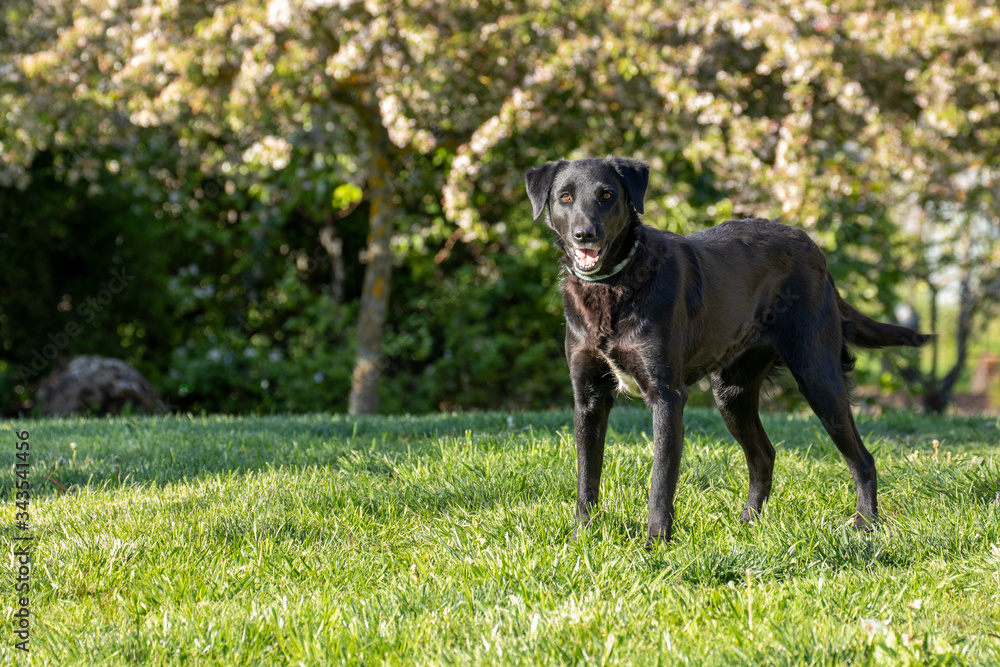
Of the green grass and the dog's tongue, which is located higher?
the dog's tongue

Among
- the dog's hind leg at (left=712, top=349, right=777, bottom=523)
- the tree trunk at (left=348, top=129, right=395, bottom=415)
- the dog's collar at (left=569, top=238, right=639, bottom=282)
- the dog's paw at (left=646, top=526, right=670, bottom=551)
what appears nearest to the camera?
the dog's paw at (left=646, top=526, right=670, bottom=551)

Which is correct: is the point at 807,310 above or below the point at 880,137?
below

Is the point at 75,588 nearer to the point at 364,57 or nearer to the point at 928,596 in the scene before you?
the point at 928,596

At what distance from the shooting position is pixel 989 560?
9.55ft

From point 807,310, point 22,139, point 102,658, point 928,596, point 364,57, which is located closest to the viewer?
point 102,658

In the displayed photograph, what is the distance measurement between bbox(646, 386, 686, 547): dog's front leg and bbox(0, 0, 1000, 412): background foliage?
392 cm

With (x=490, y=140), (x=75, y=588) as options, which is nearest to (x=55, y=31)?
(x=490, y=140)

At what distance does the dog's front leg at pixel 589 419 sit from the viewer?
328 cm

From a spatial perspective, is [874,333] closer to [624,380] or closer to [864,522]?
[864,522]

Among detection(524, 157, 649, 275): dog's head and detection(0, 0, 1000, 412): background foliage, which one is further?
detection(0, 0, 1000, 412): background foliage

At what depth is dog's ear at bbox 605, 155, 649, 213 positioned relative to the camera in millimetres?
3295

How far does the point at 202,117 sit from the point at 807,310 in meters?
5.69

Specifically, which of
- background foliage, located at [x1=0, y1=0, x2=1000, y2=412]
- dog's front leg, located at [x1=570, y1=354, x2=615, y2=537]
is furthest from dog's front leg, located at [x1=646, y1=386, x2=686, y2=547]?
background foliage, located at [x1=0, y1=0, x2=1000, y2=412]

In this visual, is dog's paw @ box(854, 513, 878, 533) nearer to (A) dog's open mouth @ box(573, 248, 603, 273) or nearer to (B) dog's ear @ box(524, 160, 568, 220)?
(A) dog's open mouth @ box(573, 248, 603, 273)
